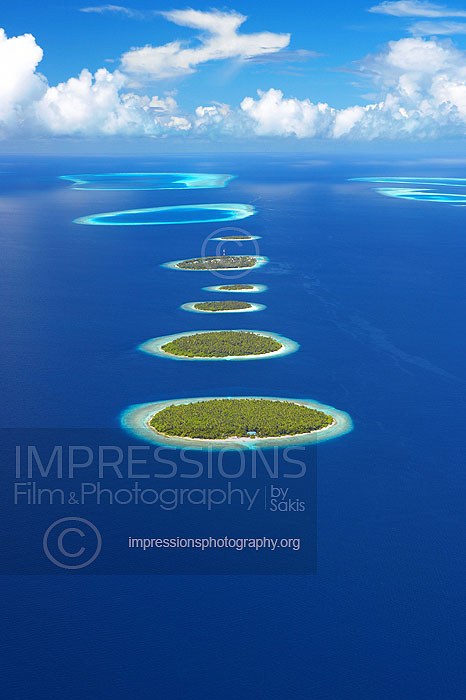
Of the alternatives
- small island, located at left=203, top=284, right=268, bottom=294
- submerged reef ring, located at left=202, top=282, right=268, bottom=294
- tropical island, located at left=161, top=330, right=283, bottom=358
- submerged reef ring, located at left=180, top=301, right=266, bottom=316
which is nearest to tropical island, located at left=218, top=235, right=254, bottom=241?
submerged reef ring, located at left=202, top=282, right=268, bottom=294

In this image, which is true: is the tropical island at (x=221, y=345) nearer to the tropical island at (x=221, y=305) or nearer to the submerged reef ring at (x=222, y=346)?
the submerged reef ring at (x=222, y=346)

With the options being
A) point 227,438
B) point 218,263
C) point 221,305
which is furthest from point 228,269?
point 227,438

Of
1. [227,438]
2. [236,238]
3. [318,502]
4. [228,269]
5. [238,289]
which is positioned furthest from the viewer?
[236,238]

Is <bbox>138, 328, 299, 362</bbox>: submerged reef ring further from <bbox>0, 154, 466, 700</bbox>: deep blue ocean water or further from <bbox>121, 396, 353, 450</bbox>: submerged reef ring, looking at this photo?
<bbox>121, 396, 353, 450</bbox>: submerged reef ring

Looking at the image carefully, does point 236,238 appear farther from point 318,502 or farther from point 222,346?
point 318,502

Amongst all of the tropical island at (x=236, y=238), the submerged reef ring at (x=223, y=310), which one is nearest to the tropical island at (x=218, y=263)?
the tropical island at (x=236, y=238)

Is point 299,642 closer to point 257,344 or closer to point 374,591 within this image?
point 374,591
